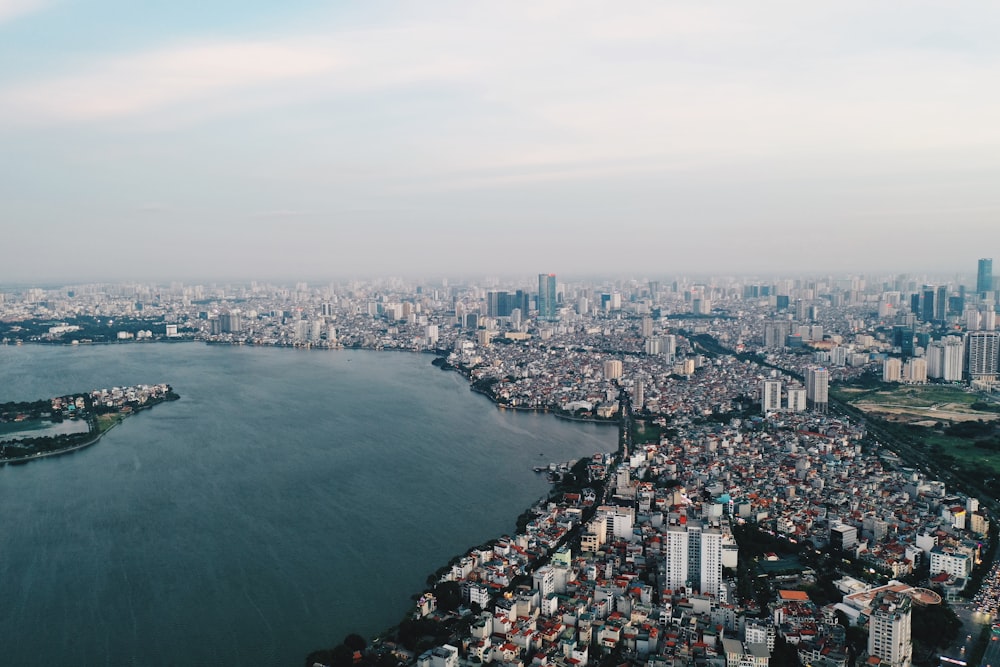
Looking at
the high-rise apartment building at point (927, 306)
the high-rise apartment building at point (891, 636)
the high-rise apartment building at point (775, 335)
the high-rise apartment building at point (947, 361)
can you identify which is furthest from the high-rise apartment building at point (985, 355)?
the high-rise apartment building at point (891, 636)

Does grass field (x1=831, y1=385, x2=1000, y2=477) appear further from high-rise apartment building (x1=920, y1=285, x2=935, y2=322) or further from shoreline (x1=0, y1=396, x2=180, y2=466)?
high-rise apartment building (x1=920, y1=285, x2=935, y2=322)

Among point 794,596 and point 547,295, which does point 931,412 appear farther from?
point 547,295

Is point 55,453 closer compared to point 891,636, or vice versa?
point 891,636

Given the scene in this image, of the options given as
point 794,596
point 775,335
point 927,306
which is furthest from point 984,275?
point 794,596

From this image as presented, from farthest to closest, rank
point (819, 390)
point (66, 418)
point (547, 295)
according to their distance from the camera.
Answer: point (547, 295) < point (819, 390) < point (66, 418)

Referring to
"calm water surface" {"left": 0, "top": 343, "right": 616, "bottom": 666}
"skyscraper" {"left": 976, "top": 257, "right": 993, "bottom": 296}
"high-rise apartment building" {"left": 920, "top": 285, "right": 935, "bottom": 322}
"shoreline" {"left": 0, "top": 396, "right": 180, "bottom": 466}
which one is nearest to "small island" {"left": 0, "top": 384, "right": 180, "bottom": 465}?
"shoreline" {"left": 0, "top": 396, "right": 180, "bottom": 466}

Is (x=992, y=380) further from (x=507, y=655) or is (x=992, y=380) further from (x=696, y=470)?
(x=507, y=655)

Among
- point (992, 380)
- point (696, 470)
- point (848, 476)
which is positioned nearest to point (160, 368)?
point (696, 470)
